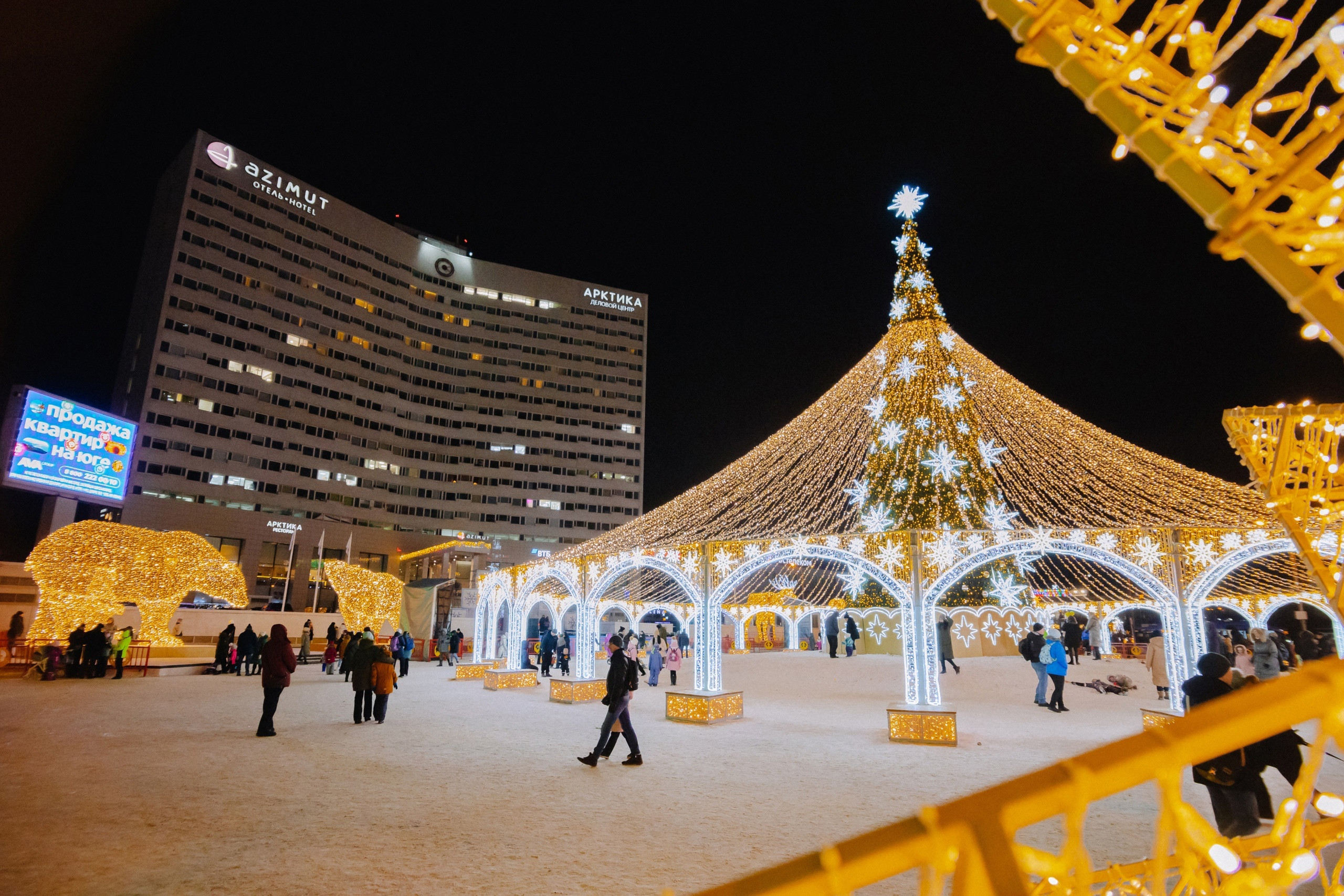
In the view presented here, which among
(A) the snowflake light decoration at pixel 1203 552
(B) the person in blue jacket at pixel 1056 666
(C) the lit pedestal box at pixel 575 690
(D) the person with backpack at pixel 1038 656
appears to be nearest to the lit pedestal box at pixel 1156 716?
(A) the snowflake light decoration at pixel 1203 552

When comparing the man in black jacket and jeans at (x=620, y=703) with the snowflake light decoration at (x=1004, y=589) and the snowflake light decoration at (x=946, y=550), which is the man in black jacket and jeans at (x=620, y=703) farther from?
the snowflake light decoration at (x=1004, y=589)

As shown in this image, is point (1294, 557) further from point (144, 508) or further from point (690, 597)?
point (144, 508)

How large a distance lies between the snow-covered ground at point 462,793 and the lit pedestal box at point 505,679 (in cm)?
358

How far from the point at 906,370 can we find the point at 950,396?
4.19 feet

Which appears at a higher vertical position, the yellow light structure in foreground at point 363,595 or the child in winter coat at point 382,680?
the yellow light structure in foreground at point 363,595

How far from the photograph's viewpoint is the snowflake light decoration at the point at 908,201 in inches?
638

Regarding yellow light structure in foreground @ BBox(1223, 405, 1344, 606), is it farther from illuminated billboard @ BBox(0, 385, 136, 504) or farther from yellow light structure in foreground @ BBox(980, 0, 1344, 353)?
illuminated billboard @ BBox(0, 385, 136, 504)

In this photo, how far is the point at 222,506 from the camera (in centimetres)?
4775

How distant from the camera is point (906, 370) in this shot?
16.6 m

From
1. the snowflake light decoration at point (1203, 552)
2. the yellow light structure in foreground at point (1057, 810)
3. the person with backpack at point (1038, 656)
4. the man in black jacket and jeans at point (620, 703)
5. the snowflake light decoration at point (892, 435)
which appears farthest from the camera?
the snowflake light decoration at point (892, 435)

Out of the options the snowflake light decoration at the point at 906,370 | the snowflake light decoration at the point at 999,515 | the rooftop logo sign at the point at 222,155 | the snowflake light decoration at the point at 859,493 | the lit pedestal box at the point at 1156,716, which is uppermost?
the rooftop logo sign at the point at 222,155

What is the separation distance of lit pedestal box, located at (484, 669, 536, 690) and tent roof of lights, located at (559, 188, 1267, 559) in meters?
3.64

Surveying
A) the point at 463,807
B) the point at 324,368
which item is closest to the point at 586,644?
the point at 463,807

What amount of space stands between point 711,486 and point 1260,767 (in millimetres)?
11469
